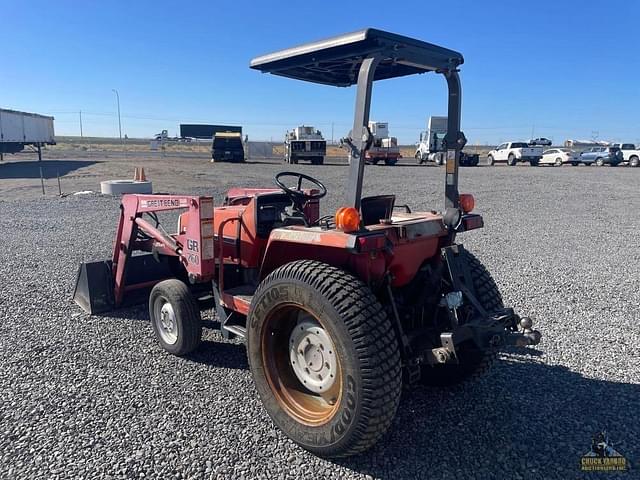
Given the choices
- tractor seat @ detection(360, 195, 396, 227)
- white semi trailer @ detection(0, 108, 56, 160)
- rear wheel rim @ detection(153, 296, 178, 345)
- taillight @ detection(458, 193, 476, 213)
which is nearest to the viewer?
tractor seat @ detection(360, 195, 396, 227)

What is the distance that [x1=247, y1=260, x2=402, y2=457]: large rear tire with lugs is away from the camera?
2646 millimetres

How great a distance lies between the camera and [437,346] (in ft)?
10.6

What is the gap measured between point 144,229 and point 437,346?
312cm

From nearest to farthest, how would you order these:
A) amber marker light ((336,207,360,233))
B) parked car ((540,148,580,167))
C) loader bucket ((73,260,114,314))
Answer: amber marker light ((336,207,360,233)) < loader bucket ((73,260,114,314)) < parked car ((540,148,580,167))

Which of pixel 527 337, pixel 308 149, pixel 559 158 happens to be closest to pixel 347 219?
pixel 527 337

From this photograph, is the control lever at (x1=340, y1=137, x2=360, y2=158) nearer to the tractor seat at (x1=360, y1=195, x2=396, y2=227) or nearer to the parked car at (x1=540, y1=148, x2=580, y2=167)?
the tractor seat at (x1=360, y1=195, x2=396, y2=227)

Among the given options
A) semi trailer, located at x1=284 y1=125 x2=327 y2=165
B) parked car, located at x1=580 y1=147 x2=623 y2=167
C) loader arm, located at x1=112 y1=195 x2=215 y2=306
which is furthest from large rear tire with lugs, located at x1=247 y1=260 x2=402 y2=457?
parked car, located at x1=580 y1=147 x2=623 y2=167

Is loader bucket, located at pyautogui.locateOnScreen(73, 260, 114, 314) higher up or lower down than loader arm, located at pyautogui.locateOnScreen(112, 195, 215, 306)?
lower down

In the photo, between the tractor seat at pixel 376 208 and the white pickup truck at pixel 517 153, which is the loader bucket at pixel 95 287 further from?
the white pickup truck at pixel 517 153

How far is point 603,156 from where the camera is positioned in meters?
32.6

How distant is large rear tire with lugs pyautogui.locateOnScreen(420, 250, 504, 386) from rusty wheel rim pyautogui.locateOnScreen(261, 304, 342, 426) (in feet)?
3.16

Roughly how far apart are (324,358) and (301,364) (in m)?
0.22

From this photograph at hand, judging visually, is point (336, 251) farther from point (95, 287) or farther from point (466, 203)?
point (95, 287)

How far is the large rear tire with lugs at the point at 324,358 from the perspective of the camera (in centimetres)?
265
